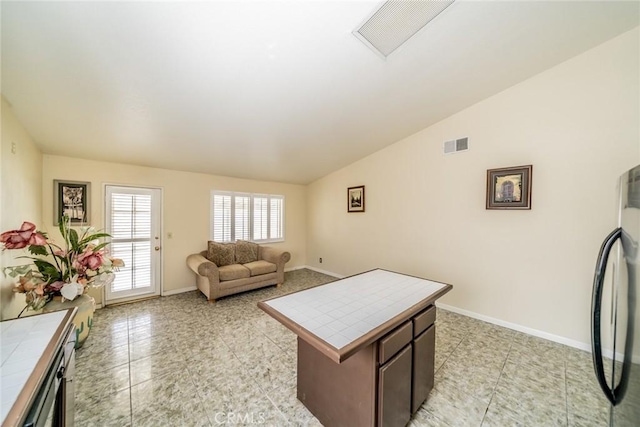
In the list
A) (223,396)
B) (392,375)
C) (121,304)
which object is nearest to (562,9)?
(392,375)

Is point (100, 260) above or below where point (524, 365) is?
above

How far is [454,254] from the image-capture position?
3189 millimetres

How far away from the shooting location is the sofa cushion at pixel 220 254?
3965 millimetres

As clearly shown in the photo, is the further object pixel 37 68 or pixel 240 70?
pixel 240 70

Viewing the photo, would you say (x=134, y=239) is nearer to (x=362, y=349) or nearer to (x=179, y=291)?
(x=179, y=291)

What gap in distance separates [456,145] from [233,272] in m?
3.80

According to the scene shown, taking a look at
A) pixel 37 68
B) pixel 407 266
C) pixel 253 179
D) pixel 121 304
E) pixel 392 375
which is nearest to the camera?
pixel 392 375

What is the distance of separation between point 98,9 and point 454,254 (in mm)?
4074

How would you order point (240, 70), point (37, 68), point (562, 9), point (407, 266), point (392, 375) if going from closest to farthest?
point (392, 375) < point (37, 68) < point (562, 9) < point (240, 70) < point (407, 266)

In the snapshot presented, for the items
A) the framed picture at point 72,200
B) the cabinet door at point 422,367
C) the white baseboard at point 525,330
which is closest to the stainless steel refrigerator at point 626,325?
the cabinet door at point 422,367

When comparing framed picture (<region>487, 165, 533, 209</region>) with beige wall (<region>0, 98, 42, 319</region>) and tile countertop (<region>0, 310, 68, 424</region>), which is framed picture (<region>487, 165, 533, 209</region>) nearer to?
tile countertop (<region>0, 310, 68, 424</region>)

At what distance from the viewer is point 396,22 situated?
173 centimetres

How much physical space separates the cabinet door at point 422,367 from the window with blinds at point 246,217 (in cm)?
393

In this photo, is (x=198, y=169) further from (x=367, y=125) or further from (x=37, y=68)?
(x=367, y=125)
